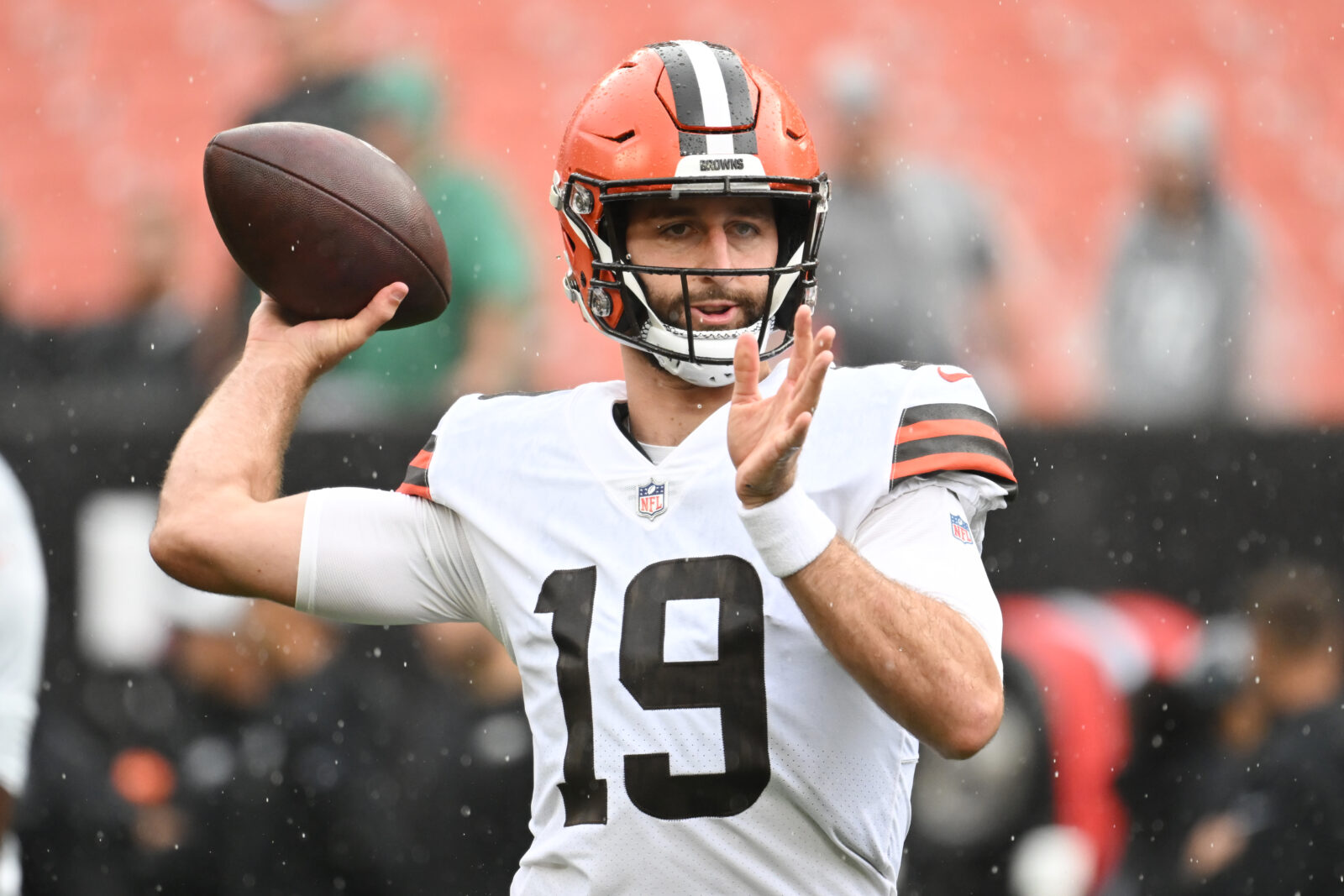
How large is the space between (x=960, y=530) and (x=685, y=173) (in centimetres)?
56

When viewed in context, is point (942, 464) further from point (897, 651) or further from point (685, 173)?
point (685, 173)

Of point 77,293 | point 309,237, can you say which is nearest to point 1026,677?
point 309,237

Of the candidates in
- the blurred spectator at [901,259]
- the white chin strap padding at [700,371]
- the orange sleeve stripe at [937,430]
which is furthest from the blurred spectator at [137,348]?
the orange sleeve stripe at [937,430]

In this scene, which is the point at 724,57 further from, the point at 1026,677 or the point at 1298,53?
the point at 1298,53

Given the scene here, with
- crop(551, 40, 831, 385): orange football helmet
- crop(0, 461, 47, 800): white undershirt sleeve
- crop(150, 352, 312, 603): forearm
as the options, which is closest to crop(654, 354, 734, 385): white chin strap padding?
crop(551, 40, 831, 385): orange football helmet

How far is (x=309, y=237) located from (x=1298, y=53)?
426cm

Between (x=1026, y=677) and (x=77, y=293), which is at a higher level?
(x=77, y=293)

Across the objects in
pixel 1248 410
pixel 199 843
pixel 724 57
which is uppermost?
pixel 724 57

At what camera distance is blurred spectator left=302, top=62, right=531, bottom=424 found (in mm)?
4078

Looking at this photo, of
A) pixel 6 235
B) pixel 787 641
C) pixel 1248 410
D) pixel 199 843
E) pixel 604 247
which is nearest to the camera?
pixel 787 641

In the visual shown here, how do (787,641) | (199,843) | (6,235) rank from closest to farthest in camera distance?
(787,641)
(199,843)
(6,235)

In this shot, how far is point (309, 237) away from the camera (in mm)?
2158

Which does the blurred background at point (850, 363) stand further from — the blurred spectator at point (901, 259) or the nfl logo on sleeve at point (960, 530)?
the nfl logo on sleeve at point (960, 530)

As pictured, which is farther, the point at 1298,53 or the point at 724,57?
the point at 1298,53
